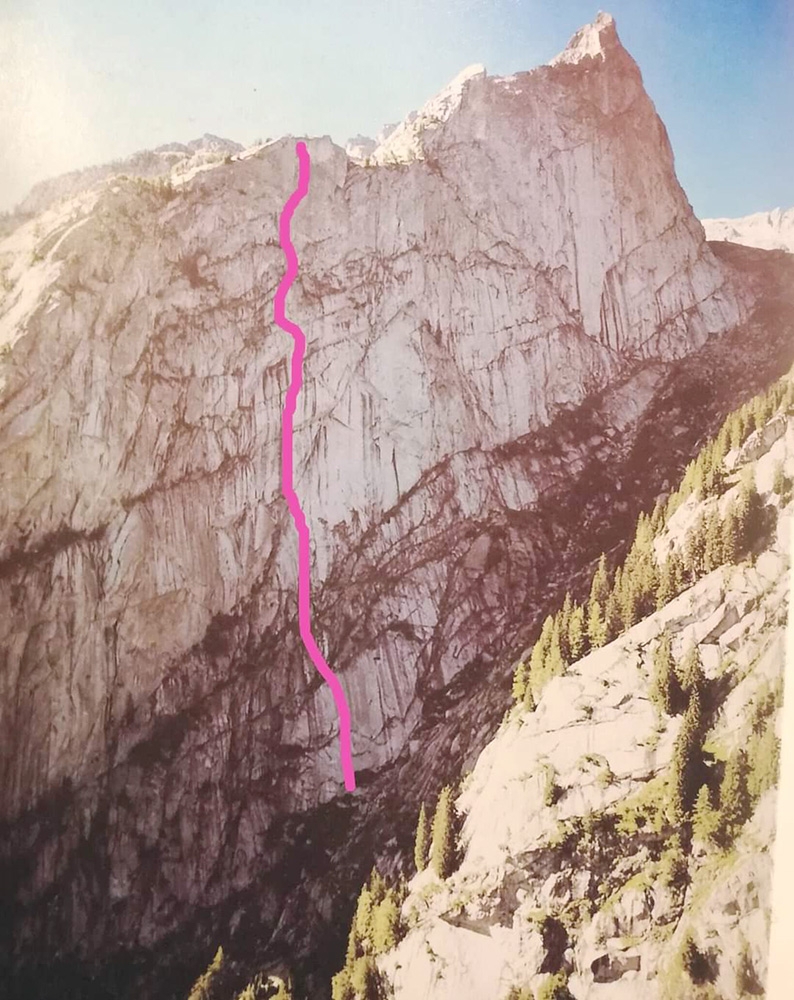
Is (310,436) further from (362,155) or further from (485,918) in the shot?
(485,918)

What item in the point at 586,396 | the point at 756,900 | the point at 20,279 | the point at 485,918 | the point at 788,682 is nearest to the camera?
the point at 756,900

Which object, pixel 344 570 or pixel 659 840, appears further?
pixel 344 570

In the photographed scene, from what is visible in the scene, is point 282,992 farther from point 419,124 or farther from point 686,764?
point 419,124

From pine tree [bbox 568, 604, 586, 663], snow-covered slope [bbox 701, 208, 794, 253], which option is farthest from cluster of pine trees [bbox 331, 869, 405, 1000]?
snow-covered slope [bbox 701, 208, 794, 253]

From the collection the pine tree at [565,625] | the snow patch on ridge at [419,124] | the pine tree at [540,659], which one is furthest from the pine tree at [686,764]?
the snow patch on ridge at [419,124]

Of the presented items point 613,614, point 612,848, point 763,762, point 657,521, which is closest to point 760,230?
point 657,521

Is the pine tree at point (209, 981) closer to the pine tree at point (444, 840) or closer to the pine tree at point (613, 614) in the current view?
the pine tree at point (444, 840)

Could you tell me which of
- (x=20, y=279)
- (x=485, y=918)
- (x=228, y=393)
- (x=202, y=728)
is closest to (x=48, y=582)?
(x=202, y=728)
